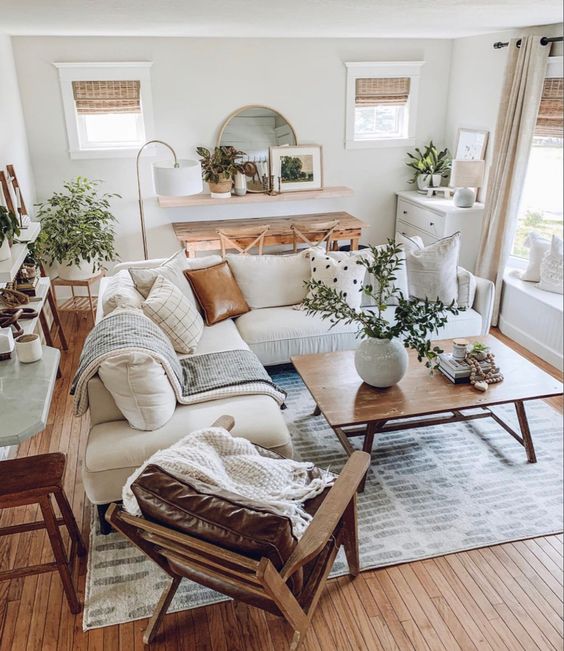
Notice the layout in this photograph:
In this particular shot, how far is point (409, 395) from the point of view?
2871mm

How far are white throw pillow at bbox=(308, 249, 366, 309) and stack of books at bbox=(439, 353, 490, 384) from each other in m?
0.90

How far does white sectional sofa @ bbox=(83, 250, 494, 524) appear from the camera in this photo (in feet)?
7.88

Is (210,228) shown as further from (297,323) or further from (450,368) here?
(450,368)

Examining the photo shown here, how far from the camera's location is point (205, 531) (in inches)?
64.5

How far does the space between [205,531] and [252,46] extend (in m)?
4.59

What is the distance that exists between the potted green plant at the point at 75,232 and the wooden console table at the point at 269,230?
66cm

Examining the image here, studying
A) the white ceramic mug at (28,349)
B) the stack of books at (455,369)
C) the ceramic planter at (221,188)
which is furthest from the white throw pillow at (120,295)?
the ceramic planter at (221,188)

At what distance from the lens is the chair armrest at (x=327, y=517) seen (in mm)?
1673

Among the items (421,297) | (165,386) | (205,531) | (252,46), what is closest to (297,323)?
(421,297)

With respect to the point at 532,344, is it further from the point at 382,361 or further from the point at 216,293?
the point at 216,293

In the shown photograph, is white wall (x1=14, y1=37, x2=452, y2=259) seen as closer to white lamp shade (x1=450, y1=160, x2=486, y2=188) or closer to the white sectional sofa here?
white lamp shade (x1=450, y1=160, x2=486, y2=188)

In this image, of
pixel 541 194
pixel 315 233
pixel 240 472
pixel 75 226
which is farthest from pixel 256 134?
pixel 240 472

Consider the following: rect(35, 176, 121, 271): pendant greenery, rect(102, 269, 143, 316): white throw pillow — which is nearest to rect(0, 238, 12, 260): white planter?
rect(102, 269, 143, 316): white throw pillow

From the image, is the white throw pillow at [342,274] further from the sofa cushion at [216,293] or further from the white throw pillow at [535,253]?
the white throw pillow at [535,253]
